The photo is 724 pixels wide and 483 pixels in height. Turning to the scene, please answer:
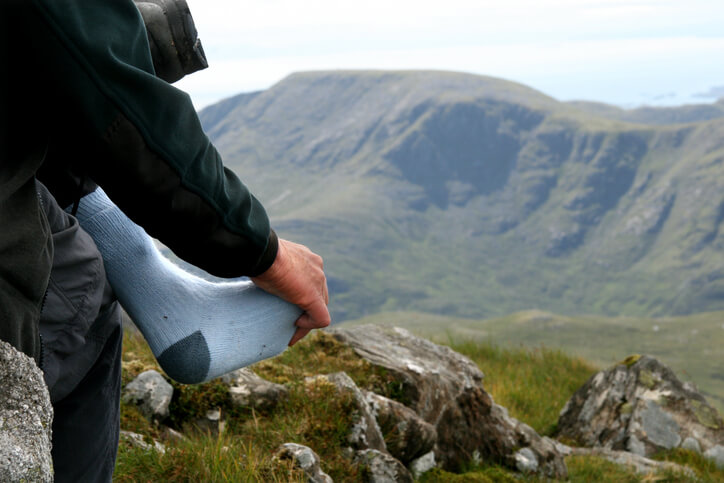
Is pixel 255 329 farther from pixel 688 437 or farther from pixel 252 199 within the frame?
pixel 688 437

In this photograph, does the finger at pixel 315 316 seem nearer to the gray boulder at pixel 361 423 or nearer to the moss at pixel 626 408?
the gray boulder at pixel 361 423

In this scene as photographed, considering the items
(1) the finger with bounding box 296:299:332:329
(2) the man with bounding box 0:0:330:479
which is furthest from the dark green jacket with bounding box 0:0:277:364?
(1) the finger with bounding box 296:299:332:329

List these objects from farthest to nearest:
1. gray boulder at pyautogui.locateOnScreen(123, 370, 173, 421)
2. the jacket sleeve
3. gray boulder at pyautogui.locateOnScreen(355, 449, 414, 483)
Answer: gray boulder at pyautogui.locateOnScreen(123, 370, 173, 421), gray boulder at pyautogui.locateOnScreen(355, 449, 414, 483), the jacket sleeve

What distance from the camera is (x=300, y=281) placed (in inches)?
103

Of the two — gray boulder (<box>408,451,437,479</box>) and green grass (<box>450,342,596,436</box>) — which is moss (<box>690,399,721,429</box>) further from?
gray boulder (<box>408,451,437,479</box>)

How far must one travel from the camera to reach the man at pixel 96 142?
1743 mm

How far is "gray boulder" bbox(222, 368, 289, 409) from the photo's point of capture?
18.3 ft

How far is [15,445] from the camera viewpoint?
1664 millimetres

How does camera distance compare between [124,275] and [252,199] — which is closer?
[252,199]

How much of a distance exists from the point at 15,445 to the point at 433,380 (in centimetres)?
578

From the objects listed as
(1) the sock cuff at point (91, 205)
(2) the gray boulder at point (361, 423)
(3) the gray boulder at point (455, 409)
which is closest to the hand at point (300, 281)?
(1) the sock cuff at point (91, 205)

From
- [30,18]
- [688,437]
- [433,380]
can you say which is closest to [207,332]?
[30,18]

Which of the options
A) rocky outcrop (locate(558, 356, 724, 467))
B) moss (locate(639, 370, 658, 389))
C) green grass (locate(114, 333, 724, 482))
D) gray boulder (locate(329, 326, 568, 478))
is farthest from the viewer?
moss (locate(639, 370, 658, 389))

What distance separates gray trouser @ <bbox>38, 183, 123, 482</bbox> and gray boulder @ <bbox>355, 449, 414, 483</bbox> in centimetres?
264
